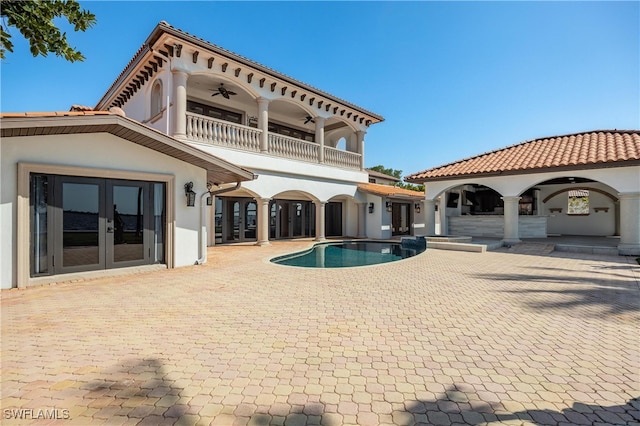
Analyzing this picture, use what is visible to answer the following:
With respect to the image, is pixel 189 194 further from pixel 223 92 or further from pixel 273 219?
pixel 273 219

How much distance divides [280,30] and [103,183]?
10.7 metres

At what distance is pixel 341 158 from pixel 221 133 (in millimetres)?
8310

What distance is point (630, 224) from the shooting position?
38.9 ft

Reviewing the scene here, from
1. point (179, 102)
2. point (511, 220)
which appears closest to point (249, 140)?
point (179, 102)

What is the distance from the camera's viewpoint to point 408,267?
9.71 m

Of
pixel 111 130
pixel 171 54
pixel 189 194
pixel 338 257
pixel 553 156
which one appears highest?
pixel 171 54

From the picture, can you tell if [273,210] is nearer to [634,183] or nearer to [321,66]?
[321,66]

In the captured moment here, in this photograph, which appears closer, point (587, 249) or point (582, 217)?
point (587, 249)

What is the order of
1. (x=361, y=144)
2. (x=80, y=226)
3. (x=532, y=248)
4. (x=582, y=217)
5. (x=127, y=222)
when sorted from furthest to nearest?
(x=582, y=217)
(x=361, y=144)
(x=532, y=248)
(x=127, y=222)
(x=80, y=226)

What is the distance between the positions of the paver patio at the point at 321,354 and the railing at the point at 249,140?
25.8 feet

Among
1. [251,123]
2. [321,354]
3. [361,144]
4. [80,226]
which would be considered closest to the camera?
[321,354]

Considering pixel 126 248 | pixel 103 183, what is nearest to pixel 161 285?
pixel 126 248

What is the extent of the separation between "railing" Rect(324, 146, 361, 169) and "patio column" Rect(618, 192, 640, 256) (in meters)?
13.1

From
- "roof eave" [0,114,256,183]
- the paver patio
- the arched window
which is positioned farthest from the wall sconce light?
the arched window
